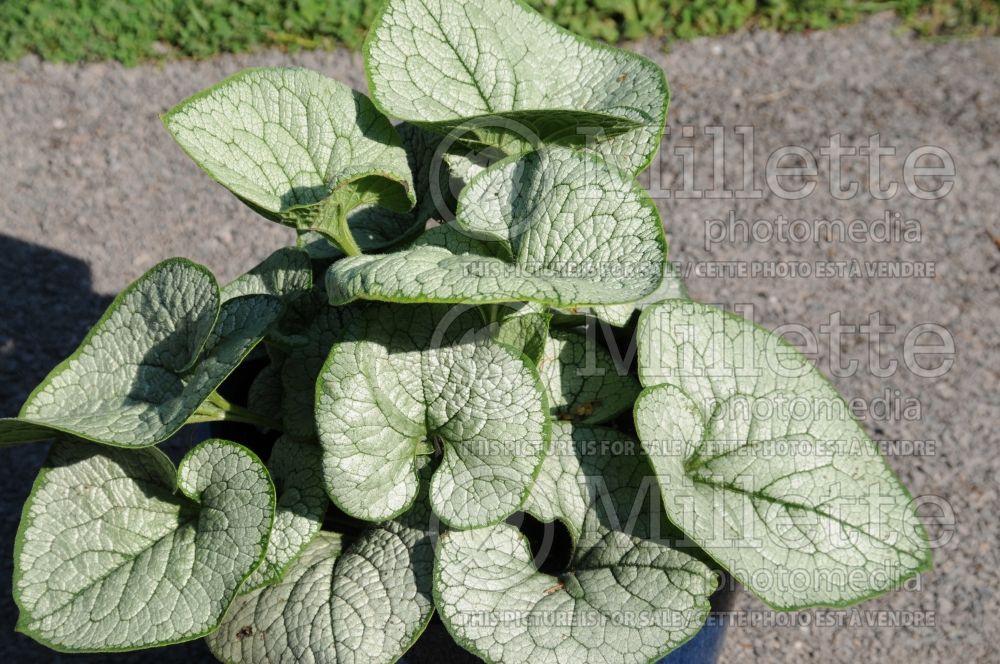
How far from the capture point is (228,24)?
2.89 m

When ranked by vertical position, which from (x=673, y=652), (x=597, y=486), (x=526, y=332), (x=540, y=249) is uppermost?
(x=540, y=249)

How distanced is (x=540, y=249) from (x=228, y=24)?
6.76ft

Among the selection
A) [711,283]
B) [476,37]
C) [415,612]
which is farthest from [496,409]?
[711,283]

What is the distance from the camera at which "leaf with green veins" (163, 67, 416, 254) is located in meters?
1.33

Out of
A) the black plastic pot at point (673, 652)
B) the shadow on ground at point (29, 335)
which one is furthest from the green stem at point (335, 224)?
the shadow on ground at point (29, 335)

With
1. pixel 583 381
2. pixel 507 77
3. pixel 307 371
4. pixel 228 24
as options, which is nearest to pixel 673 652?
pixel 583 381

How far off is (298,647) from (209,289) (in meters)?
0.47

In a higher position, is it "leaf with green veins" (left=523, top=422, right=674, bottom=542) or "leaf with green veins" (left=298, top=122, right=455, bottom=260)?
"leaf with green veins" (left=298, top=122, right=455, bottom=260)

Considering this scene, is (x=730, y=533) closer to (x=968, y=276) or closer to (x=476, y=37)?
(x=476, y=37)

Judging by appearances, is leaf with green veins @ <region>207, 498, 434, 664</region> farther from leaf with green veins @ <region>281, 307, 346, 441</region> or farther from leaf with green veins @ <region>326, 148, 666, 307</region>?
leaf with green veins @ <region>326, 148, 666, 307</region>

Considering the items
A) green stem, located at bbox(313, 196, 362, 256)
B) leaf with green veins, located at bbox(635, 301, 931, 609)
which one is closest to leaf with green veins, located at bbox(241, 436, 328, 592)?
green stem, located at bbox(313, 196, 362, 256)

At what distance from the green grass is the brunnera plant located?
5.09 ft

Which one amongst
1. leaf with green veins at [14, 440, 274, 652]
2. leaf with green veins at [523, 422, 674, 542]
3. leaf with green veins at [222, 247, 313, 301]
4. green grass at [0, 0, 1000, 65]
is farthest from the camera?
green grass at [0, 0, 1000, 65]

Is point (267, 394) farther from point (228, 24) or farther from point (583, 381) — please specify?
point (228, 24)
